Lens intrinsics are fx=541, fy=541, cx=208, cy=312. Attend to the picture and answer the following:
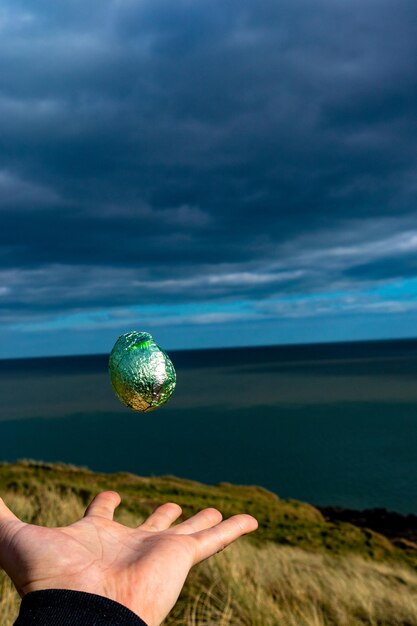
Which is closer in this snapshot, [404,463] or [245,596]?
[245,596]

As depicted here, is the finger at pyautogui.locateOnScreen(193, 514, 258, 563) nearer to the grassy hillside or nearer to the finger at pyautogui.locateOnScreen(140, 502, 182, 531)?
the finger at pyautogui.locateOnScreen(140, 502, 182, 531)

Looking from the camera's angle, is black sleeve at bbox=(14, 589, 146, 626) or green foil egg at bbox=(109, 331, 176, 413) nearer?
black sleeve at bbox=(14, 589, 146, 626)

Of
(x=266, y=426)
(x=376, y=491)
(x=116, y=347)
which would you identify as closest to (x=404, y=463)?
(x=376, y=491)

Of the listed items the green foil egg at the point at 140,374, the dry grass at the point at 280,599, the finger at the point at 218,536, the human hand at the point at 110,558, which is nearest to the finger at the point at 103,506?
the human hand at the point at 110,558

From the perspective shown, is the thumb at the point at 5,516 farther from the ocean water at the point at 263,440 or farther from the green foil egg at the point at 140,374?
the ocean water at the point at 263,440

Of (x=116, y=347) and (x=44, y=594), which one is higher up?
(x=116, y=347)

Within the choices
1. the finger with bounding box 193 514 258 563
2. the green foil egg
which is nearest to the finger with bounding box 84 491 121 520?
the finger with bounding box 193 514 258 563

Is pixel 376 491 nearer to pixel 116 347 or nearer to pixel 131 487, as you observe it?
pixel 131 487
